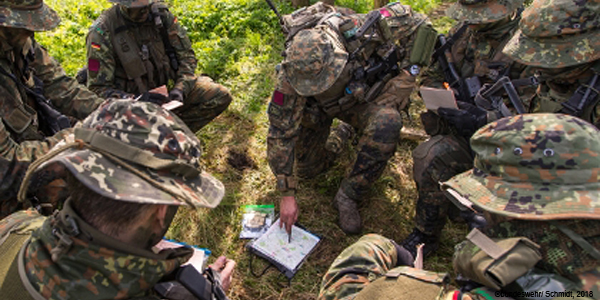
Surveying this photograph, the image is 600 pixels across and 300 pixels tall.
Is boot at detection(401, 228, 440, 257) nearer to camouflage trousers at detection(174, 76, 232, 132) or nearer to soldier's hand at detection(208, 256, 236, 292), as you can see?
soldier's hand at detection(208, 256, 236, 292)

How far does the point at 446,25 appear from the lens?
7.48 meters

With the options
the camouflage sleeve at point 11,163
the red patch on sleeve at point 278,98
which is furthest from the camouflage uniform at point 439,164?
the camouflage sleeve at point 11,163

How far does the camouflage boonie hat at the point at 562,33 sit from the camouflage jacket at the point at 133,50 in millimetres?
3615

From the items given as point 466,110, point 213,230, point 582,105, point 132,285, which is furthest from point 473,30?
point 132,285

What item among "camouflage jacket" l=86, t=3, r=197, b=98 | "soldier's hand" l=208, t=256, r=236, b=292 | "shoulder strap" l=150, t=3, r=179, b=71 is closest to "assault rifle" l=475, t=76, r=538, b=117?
"soldier's hand" l=208, t=256, r=236, b=292

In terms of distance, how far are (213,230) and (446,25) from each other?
593cm

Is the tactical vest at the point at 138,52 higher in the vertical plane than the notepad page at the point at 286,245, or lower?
higher

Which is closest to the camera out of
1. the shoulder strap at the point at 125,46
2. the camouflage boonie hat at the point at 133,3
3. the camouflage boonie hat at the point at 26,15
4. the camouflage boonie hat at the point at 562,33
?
the camouflage boonie hat at the point at 562,33

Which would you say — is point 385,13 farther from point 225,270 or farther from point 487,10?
point 225,270

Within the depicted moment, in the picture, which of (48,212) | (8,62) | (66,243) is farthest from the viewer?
(8,62)

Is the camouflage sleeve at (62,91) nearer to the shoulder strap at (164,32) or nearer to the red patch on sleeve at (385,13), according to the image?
the shoulder strap at (164,32)

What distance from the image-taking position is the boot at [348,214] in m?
3.94

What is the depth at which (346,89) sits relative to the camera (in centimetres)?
414

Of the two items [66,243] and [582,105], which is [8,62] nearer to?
[66,243]
